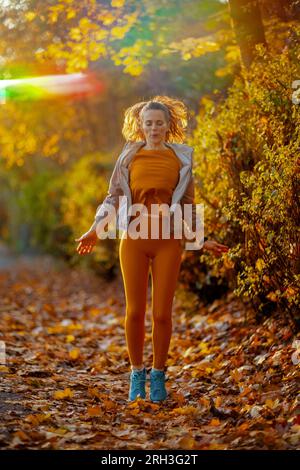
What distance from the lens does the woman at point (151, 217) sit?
4.71 metres

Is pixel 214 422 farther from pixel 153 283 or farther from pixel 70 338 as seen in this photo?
pixel 70 338

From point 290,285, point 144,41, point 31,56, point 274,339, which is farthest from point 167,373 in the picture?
point 31,56

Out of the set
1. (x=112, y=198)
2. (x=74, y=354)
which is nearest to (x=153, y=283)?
(x=112, y=198)

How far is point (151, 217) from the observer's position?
4.66m

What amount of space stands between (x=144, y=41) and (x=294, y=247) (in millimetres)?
Answer: 4818

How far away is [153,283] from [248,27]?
9.77ft

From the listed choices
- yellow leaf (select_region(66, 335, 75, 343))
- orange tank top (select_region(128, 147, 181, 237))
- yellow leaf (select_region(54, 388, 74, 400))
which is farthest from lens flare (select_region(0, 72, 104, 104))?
yellow leaf (select_region(54, 388, 74, 400))

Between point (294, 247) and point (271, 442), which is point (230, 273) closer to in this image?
point (294, 247)

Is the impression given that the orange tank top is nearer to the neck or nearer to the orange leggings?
the neck

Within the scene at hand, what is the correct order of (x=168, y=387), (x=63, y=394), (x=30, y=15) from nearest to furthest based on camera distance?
(x=63, y=394)
(x=168, y=387)
(x=30, y=15)

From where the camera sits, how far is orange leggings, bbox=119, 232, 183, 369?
4734mm

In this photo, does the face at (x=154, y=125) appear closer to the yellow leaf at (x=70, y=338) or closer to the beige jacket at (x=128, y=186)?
the beige jacket at (x=128, y=186)

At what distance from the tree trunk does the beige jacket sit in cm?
218

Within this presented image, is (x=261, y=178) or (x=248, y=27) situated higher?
(x=248, y=27)
